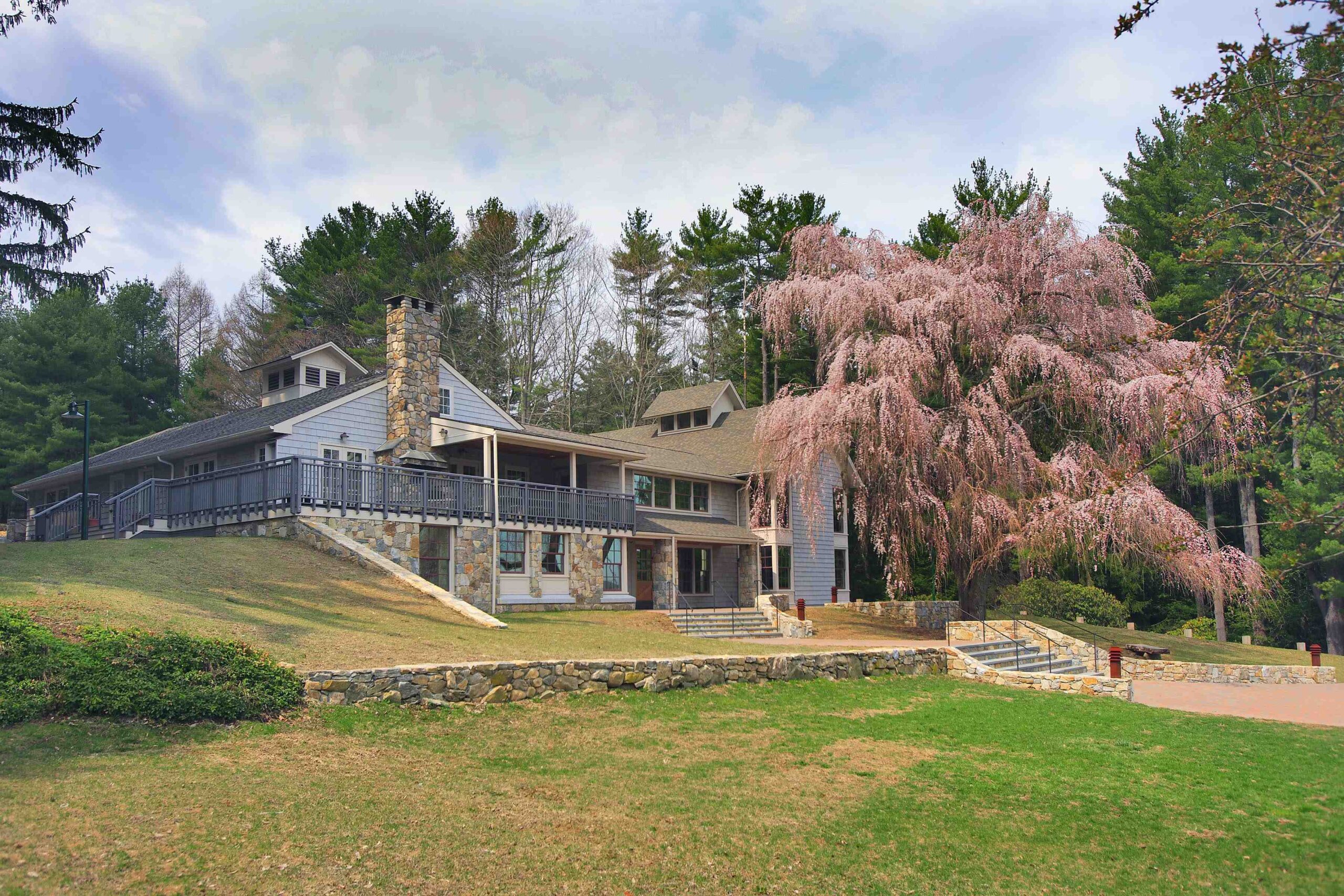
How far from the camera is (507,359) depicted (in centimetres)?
4209

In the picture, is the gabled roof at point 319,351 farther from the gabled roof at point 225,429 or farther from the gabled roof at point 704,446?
the gabled roof at point 704,446

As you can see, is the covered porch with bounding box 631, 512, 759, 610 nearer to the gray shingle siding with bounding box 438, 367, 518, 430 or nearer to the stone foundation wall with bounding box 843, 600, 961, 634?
the stone foundation wall with bounding box 843, 600, 961, 634

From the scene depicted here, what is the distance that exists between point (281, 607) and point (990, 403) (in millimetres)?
15880

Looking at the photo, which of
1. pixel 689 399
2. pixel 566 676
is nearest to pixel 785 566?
pixel 689 399

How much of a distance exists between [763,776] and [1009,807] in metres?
2.22

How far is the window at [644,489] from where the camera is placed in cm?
2764

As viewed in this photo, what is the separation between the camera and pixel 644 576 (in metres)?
27.1

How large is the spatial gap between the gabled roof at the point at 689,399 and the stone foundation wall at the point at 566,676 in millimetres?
18671

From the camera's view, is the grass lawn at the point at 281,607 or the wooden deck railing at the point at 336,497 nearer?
the grass lawn at the point at 281,607

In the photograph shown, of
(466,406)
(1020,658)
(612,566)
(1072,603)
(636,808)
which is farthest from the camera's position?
(1072,603)

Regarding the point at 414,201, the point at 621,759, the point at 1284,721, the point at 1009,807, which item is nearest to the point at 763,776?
the point at 621,759

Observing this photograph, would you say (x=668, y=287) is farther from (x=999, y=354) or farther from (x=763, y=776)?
(x=763, y=776)

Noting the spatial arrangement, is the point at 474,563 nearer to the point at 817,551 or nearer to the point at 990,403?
the point at 990,403

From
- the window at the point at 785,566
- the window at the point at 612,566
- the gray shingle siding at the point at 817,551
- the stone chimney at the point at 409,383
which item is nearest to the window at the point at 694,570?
the window at the point at 785,566
